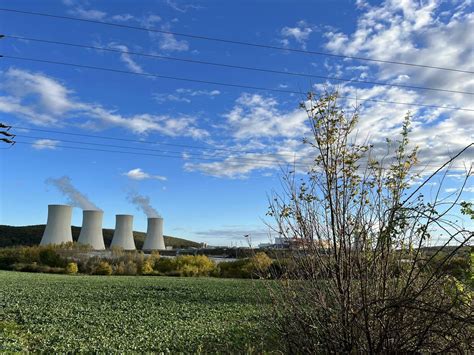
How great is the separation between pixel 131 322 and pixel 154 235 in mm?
35680

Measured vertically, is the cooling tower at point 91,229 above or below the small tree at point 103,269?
above

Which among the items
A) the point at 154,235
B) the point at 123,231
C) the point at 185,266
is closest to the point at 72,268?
the point at 185,266

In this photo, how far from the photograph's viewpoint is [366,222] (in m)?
4.44

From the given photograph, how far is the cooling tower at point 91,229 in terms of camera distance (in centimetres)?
4134

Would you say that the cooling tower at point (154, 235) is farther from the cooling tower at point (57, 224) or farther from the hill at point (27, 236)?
the hill at point (27, 236)

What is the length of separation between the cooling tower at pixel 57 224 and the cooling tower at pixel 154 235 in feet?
28.5

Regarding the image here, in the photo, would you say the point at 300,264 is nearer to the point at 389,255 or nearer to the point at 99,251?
the point at 389,255

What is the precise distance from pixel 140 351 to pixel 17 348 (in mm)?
1835

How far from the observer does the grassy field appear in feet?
24.5

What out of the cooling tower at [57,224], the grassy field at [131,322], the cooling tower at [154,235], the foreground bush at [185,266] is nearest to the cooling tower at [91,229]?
the cooling tower at [57,224]

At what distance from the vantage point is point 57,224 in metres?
38.4

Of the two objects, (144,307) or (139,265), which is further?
(139,265)

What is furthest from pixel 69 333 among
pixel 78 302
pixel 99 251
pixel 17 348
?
pixel 99 251

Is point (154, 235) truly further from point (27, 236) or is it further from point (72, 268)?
point (27, 236)
